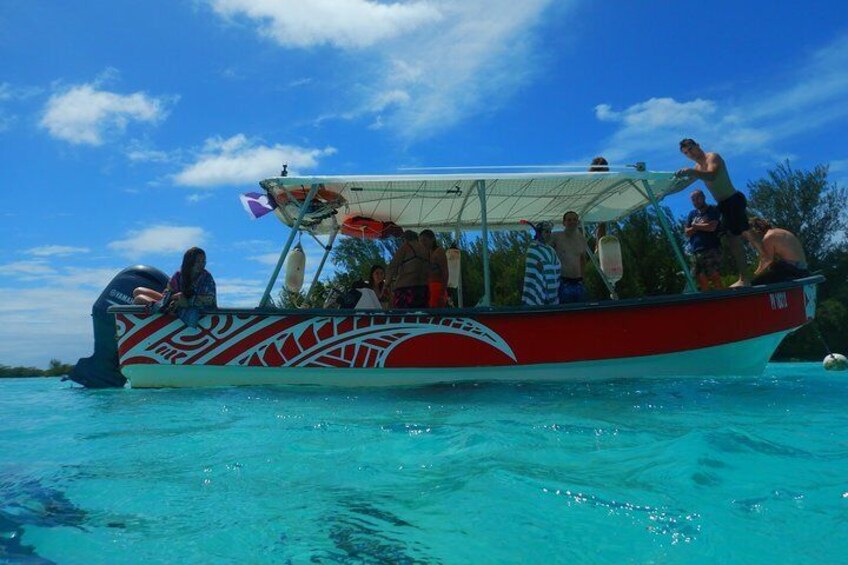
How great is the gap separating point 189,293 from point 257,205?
4.06 feet

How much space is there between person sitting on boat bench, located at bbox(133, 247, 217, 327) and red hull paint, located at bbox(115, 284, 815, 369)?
0.15 metres

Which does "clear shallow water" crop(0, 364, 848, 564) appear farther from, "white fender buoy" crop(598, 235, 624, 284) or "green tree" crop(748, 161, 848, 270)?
"green tree" crop(748, 161, 848, 270)

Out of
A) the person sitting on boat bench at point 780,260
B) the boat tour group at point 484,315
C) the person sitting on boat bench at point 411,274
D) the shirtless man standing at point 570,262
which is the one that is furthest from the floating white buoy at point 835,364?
the person sitting on boat bench at point 411,274

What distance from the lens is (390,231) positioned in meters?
8.85

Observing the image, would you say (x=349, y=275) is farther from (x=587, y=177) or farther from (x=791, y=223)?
(x=791, y=223)

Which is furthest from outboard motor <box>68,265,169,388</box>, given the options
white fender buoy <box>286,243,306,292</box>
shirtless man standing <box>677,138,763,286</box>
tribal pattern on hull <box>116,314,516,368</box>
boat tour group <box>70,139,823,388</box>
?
shirtless man standing <box>677,138,763,286</box>

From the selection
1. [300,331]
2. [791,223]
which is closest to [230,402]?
[300,331]

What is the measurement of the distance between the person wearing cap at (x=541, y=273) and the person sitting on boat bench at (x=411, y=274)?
111 centimetres

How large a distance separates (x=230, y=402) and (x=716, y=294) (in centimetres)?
464

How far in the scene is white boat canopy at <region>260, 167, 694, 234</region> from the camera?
21.9 feet

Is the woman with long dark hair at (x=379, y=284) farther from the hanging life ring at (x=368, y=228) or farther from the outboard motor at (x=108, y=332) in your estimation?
the outboard motor at (x=108, y=332)

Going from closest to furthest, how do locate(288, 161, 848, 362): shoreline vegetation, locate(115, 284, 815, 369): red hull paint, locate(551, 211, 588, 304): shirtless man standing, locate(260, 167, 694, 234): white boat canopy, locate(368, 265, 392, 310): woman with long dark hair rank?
1. locate(115, 284, 815, 369): red hull paint
2. locate(260, 167, 694, 234): white boat canopy
3. locate(551, 211, 588, 304): shirtless man standing
4. locate(368, 265, 392, 310): woman with long dark hair
5. locate(288, 161, 848, 362): shoreline vegetation

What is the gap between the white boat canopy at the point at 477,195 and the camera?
21.9 ft

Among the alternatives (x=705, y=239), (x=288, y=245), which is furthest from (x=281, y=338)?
(x=705, y=239)
